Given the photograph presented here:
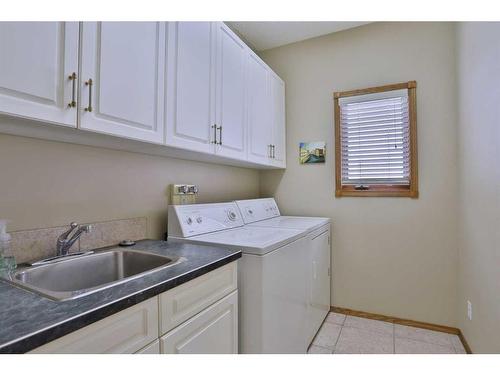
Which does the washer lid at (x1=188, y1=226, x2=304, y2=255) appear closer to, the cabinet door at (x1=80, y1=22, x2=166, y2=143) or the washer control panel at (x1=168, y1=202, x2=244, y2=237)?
the washer control panel at (x1=168, y1=202, x2=244, y2=237)

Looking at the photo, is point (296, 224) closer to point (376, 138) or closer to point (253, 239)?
point (253, 239)

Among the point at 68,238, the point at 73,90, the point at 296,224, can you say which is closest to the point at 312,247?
the point at 296,224

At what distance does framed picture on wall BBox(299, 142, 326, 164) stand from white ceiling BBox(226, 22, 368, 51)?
1.06 meters

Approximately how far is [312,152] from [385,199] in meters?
0.80

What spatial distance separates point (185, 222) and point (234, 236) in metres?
A: 0.31

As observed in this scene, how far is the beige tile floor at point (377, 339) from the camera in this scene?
6.66 feet

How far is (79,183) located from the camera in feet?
4.53

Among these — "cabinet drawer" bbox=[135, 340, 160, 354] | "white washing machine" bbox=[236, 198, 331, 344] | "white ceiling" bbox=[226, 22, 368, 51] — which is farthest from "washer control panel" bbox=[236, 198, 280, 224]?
"white ceiling" bbox=[226, 22, 368, 51]

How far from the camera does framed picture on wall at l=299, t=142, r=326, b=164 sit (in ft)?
9.05

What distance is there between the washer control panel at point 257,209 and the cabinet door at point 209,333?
→ 1006mm

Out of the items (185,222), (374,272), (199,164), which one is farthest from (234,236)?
(374,272)

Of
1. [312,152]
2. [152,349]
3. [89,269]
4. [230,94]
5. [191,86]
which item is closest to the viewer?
[152,349]
